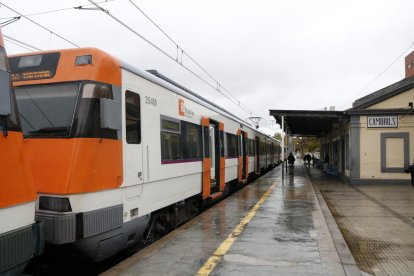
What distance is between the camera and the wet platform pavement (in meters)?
6.56

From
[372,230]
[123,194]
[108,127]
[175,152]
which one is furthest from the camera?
[372,230]

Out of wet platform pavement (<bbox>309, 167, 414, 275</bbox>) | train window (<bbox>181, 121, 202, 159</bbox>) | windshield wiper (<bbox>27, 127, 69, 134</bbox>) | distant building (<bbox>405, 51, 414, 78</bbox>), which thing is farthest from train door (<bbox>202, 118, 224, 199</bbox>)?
distant building (<bbox>405, 51, 414, 78</bbox>)

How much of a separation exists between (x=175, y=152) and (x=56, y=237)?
3.54m

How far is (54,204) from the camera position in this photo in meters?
5.09

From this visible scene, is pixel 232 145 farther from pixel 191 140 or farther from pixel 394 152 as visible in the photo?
pixel 394 152

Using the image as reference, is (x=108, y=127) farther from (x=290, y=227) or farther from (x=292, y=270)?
(x=290, y=227)

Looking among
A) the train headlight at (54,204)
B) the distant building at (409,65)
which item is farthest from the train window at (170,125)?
the distant building at (409,65)

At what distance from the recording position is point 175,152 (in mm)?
8250

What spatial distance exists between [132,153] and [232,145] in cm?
916

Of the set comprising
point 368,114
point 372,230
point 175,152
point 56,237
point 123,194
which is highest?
point 368,114

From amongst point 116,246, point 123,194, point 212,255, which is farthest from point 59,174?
point 212,255

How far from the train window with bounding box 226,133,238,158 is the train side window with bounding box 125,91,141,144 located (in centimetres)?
791

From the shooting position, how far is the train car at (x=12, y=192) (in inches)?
146

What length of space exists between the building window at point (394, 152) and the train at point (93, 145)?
14710 mm
